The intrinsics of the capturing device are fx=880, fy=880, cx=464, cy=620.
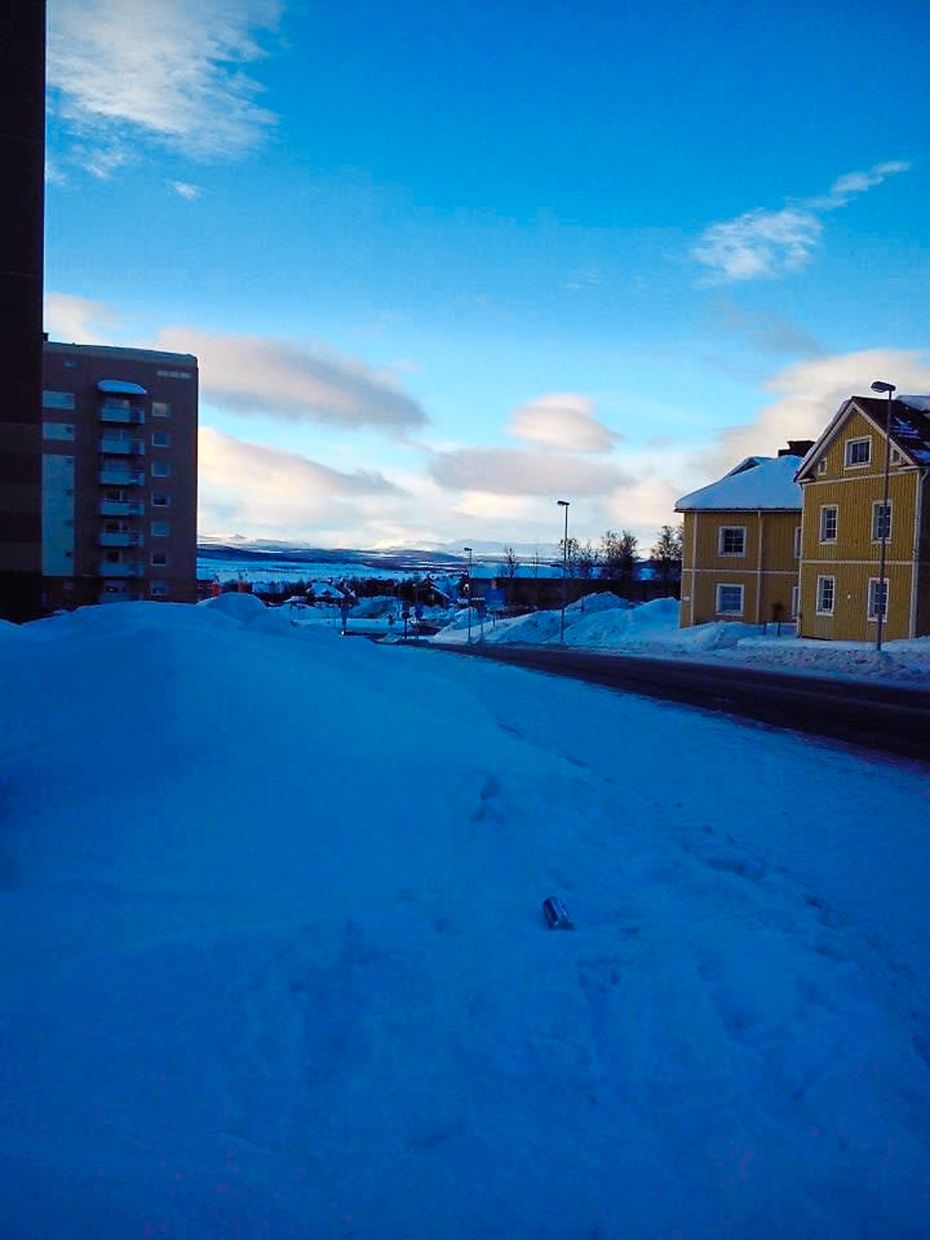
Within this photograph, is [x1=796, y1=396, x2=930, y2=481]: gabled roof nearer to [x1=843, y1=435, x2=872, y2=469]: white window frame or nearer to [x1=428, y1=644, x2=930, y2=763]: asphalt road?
[x1=843, y1=435, x2=872, y2=469]: white window frame

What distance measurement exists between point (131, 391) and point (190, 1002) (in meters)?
62.6

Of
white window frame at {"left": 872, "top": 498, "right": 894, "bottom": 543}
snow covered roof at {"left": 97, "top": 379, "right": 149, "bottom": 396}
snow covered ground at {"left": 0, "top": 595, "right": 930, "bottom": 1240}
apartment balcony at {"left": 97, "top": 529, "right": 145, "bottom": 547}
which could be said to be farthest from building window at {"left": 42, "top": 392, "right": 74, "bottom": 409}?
snow covered ground at {"left": 0, "top": 595, "right": 930, "bottom": 1240}

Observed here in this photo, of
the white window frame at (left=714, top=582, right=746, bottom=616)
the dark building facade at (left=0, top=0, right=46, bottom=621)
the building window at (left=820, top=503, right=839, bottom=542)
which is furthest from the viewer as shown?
the white window frame at (left=714, top=582, right=746, bottom=616)

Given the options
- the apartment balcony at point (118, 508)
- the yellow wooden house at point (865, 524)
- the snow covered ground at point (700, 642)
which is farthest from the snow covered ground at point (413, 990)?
the apartment balcony at point (118, 508)

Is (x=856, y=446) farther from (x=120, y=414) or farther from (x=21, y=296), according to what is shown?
(x=120, y=414)

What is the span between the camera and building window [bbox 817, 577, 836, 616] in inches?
1430

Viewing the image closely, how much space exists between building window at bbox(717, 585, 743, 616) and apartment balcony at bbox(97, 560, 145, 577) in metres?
39.9

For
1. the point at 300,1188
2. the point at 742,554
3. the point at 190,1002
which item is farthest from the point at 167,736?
the point at 742,554

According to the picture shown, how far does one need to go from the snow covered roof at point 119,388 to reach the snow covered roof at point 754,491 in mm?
38078

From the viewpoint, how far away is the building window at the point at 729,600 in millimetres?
44938

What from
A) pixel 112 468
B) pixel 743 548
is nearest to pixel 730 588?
pixel 743 548

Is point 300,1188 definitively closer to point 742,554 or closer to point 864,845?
point 864,845

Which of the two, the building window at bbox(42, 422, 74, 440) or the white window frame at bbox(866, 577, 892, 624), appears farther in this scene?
the building window at bbox(42, 422, 74, 440)

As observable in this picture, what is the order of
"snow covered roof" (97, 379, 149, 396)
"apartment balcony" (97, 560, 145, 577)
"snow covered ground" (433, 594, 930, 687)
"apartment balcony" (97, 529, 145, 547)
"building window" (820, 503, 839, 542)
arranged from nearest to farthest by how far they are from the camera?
"snow covered ground" (433, 594, 930, 687)
"building window" (820, 503, 839, 542)
"snow covered roof" (97, 379, 149, 396)
"apartment balcony" (97, 560, 145, 577)
"apartment balcony" (97, 529, 145, 547)
